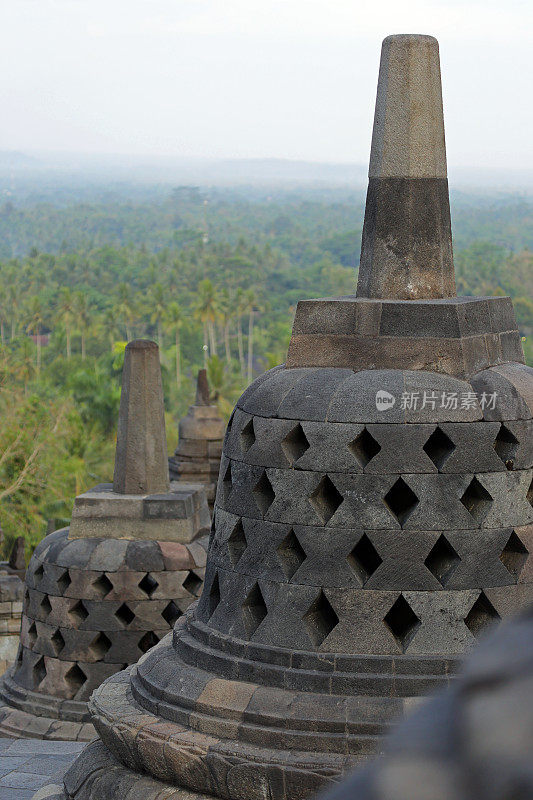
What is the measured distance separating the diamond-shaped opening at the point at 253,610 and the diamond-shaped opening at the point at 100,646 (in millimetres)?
3906

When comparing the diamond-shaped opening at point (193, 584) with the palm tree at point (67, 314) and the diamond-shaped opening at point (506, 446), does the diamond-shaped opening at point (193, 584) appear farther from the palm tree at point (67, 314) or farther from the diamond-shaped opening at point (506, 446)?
the palm tree at point (67, 314)

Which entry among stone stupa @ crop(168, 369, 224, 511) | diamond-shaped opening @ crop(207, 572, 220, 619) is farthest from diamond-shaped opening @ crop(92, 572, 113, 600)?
stone stupa @ crop(168, 369, 224, 511)

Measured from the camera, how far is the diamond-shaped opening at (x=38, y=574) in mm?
9750

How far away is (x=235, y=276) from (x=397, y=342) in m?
133

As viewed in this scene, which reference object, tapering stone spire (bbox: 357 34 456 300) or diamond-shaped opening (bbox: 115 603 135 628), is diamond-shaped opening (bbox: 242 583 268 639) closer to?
tapering stone spire (bbox: 357 34 456 300)

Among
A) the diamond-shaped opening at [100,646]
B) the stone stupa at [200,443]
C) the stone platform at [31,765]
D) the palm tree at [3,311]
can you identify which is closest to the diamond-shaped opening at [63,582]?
the diamond-shaped opening at [100,646]

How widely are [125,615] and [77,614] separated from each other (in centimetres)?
39

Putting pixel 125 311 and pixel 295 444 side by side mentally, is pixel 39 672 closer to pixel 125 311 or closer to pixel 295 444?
pixel 295 444

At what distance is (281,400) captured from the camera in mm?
5977

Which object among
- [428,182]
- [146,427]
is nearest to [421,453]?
[428,182]

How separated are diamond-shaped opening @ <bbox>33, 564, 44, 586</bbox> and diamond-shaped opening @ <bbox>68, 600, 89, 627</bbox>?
40cm

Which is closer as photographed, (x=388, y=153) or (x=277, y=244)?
(x=388, y=153)

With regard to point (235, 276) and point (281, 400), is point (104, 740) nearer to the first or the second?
point (281, 400)

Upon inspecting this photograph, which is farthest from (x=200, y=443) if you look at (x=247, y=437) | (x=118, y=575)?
(x=247, y=437)
